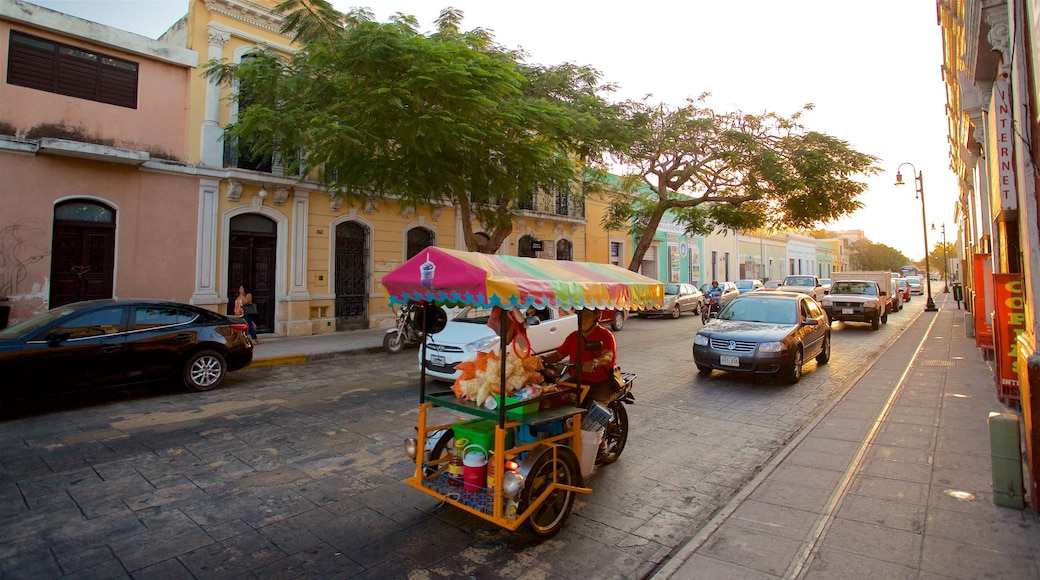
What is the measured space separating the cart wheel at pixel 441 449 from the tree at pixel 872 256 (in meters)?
85.1

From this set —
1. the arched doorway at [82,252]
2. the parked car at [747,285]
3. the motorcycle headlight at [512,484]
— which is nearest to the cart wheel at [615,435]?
the motorcycle headlight at [512,484]

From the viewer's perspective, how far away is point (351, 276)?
16703 mm

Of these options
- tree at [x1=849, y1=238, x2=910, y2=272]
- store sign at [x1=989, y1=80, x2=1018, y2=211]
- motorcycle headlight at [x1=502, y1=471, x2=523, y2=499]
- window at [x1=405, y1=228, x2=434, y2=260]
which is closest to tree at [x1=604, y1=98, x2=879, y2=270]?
window at [x1=405, y1=228, x2=434, y2=260]

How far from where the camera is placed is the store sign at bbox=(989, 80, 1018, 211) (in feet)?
Answer: 18.8

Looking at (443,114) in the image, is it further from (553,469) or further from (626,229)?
(626,229)

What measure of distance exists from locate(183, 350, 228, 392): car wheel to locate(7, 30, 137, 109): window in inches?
314

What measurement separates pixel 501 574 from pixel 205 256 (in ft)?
43.1

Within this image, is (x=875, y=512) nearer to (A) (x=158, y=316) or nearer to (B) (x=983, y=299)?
(B) (x=983, y=299)

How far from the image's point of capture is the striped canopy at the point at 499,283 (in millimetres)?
3395

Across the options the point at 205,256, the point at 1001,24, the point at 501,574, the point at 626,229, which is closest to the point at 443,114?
the point at 205,256

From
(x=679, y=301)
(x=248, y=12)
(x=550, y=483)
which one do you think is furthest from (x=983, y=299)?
(x=248, y=12)

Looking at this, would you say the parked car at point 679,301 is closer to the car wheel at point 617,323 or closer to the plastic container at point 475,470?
the car wheel at point 617,323

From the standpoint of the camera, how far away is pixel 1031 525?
3824 mm

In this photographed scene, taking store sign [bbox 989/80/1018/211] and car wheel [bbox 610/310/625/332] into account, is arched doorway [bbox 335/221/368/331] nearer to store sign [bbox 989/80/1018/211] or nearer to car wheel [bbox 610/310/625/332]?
car wheel [bbox 610/310/625/332]
